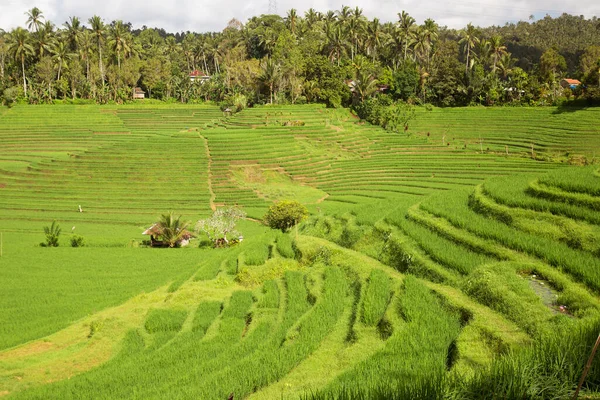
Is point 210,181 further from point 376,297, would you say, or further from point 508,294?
point 508,294

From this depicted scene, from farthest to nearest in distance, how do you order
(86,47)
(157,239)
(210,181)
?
1. (86,47)
2. (210,181)
3. (157,239)

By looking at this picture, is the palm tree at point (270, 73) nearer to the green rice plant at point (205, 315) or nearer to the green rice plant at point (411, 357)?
the green rice plant at point (205, 315)

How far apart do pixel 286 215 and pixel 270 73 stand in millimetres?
32302

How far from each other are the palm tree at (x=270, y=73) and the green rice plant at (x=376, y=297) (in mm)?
44100

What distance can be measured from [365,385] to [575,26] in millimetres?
99913

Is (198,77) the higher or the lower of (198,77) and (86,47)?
the lower

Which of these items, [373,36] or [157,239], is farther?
[373,36]

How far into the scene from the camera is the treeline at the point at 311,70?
53625 mm

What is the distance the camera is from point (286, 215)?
24828mm

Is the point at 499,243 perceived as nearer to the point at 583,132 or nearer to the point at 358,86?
the point at 583,132

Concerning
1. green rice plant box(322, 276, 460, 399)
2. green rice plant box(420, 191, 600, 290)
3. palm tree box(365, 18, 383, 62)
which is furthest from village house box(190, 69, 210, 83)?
green rice plant box(322, 276, 460, 399)

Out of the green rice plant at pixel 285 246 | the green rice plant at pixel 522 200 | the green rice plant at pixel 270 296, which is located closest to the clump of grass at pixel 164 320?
the green rice plant at pixel 270 296

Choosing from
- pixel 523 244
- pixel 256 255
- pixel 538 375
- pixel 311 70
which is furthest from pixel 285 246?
pixel 311 70

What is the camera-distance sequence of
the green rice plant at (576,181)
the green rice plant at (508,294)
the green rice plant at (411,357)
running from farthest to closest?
the green rice plant at (576,181) → the green rice plant at (508,294) → the green rice plant at (411,357)
